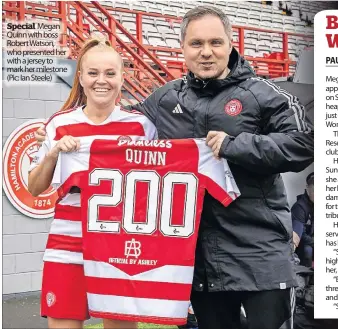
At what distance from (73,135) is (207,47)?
41 centimetres

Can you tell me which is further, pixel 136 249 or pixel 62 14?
pixel 62 14

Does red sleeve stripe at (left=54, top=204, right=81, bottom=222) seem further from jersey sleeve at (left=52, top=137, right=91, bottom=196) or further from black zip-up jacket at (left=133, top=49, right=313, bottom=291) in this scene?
black zip-up jacket at (left=133, top=49, right=313, bottom=291)

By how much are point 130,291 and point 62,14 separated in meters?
1.94

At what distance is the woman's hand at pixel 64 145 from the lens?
4.67 ft

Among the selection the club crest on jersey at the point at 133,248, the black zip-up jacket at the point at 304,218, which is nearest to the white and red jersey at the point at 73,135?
the club crest on jersey at the point at 133,248

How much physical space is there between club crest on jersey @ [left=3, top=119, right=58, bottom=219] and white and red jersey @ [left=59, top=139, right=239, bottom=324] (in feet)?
4.83

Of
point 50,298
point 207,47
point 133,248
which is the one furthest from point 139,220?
point 207,47

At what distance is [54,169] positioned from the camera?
1453 millimetres

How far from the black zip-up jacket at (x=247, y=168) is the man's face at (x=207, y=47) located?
1.2 inches

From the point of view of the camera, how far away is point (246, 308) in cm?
140

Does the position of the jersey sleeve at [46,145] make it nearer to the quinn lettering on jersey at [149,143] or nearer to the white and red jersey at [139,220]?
the white and red jersey at [139,220]

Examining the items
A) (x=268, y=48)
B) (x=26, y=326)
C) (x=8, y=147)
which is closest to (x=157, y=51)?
(x=268, y=48)

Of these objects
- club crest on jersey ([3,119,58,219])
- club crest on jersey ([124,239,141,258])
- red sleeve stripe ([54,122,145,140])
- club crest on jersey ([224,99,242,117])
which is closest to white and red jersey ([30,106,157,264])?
red sleeve stripe ([54,122,145,140])

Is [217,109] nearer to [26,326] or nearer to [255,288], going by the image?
[255,288]
